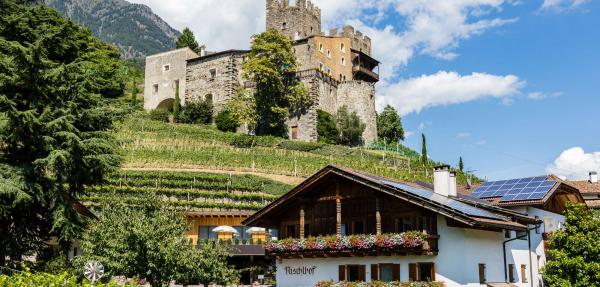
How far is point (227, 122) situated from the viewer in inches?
2714

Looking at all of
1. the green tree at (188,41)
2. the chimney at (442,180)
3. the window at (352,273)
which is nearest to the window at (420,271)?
the window at (352,273)

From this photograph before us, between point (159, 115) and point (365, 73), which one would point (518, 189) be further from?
point (365, 73)

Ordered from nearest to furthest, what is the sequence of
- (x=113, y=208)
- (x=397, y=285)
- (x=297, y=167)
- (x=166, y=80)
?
1. (x=397, y=285)
2. (x=113, y=208)
3. (x=297, y=167)
4. (x=166, y=80)

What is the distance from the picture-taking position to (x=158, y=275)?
22719 millimetres

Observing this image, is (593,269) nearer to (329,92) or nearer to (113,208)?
(113,208)

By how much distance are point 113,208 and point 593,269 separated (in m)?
17.9

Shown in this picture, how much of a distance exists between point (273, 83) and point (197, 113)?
10.0 metres

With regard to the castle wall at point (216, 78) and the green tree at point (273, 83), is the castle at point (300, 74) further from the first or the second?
the green tree at point (273, 83)

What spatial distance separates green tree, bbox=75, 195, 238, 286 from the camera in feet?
72.6

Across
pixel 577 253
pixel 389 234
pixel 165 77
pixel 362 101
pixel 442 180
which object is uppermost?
pixel 165 77

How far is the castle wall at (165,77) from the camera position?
76875 mm

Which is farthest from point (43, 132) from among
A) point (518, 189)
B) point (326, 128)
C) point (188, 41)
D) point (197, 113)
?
point (188, 41)

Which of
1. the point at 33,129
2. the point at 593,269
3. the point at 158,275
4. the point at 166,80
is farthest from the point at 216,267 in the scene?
the point at 166,80

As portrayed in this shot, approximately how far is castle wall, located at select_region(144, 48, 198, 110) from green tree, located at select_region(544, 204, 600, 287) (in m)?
57.0
